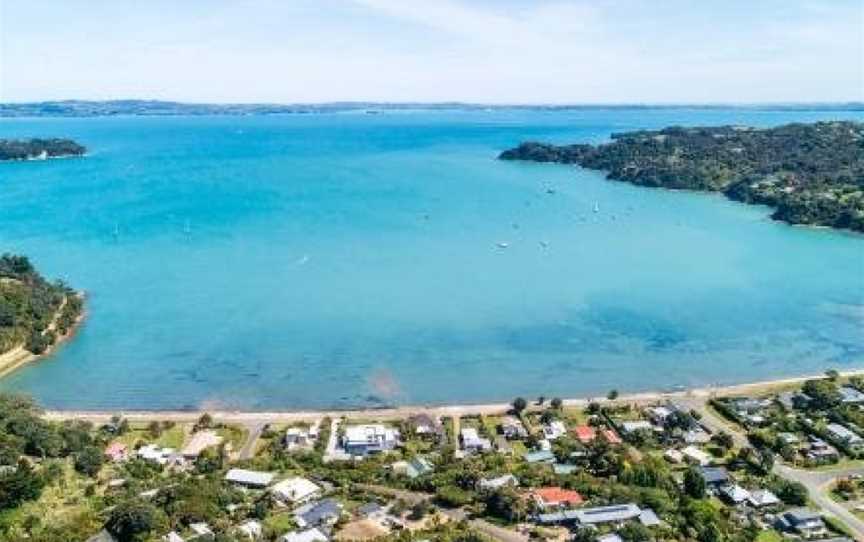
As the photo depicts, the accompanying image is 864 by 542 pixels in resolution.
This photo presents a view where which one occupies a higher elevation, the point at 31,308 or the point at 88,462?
the point at 31,308

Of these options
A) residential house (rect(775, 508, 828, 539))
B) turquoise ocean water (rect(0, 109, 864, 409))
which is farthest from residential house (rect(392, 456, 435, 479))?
residential house (rect(775, 508, 828, 539))

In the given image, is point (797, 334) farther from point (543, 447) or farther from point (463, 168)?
point (463, 168)

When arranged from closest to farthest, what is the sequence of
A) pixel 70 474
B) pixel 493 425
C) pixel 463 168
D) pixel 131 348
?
A: pixel 70 474 → pixel 493 425 → pixel 131 348 → pixel 463 168

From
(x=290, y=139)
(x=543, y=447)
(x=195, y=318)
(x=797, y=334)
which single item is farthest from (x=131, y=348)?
(x=290, y=139)

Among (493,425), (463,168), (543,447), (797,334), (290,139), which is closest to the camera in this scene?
(543,447)

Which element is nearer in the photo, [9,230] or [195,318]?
[195,318]

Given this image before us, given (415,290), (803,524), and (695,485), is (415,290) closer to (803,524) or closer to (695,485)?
(695,485)

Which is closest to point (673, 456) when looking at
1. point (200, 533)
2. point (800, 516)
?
point (800, 516)
